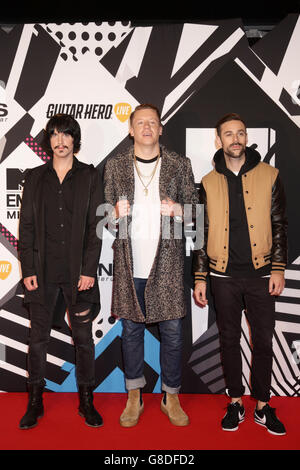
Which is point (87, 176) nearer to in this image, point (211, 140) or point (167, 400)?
point (211, 140)

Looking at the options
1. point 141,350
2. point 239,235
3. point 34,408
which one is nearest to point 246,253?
point 239,235

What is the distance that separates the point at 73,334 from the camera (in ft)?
7.88

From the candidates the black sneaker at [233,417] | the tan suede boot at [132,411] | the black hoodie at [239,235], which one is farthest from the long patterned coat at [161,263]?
the black sneaker at [233,417]

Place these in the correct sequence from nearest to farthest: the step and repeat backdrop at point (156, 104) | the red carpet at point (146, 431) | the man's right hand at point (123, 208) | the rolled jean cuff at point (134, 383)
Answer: the red carpet at point (146, 431)
the man's right hand at point (123, 208)
the rolled jean cuff at point (134, 383)
the step and repeat backdrop at point (156, 104)

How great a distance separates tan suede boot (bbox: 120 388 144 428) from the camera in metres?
2.38

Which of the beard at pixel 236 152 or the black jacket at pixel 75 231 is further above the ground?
the beard at pixel 236 152

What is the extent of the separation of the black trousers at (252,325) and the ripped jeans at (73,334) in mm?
889

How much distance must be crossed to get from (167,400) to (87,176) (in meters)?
1.61

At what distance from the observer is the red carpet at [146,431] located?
86.0 inches

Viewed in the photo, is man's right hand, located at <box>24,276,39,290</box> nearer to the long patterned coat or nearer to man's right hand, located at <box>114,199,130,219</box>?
the long patterned coat

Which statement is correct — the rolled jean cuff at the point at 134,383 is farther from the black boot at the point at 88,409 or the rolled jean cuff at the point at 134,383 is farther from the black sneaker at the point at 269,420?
the black sneaker at the point at 269,420
